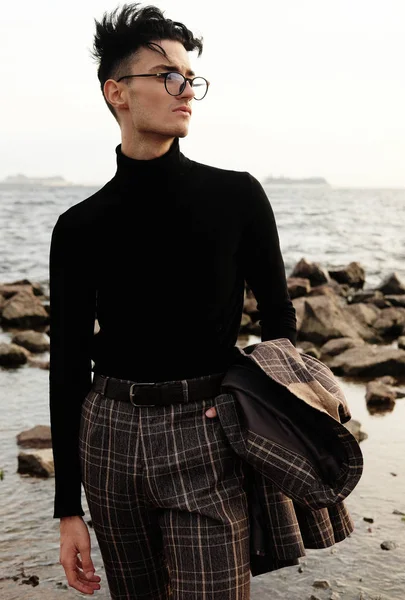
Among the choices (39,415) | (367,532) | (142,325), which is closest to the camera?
(142,325)

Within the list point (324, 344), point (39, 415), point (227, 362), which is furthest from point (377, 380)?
point (227, 362)

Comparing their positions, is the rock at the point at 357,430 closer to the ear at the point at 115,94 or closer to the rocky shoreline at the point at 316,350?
the rocky shoreline at the point at 316,350

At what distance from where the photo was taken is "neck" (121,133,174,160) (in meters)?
2.40

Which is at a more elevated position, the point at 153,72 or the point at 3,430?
the point at 153,72

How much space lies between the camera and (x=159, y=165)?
2.40 metres

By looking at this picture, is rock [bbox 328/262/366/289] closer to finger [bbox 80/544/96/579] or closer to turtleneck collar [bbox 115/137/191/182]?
turtleneck collar [bbox 115/137/191/182]

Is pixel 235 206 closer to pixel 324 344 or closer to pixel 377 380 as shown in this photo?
pixel 377 380

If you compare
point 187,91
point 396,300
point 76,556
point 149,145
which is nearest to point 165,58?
point 187,91

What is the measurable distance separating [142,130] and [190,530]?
110cm

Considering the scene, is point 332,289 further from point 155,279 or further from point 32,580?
point 155,279

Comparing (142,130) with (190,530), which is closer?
(190,530)

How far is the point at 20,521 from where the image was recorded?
479 cm

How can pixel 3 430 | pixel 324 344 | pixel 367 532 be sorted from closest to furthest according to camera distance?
pixel 367 532 < pixel 3 430 < pixel 324 344

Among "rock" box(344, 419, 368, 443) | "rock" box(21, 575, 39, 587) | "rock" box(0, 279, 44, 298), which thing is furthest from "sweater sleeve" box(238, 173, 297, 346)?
"rock" box(0, 279, 44, 298)
